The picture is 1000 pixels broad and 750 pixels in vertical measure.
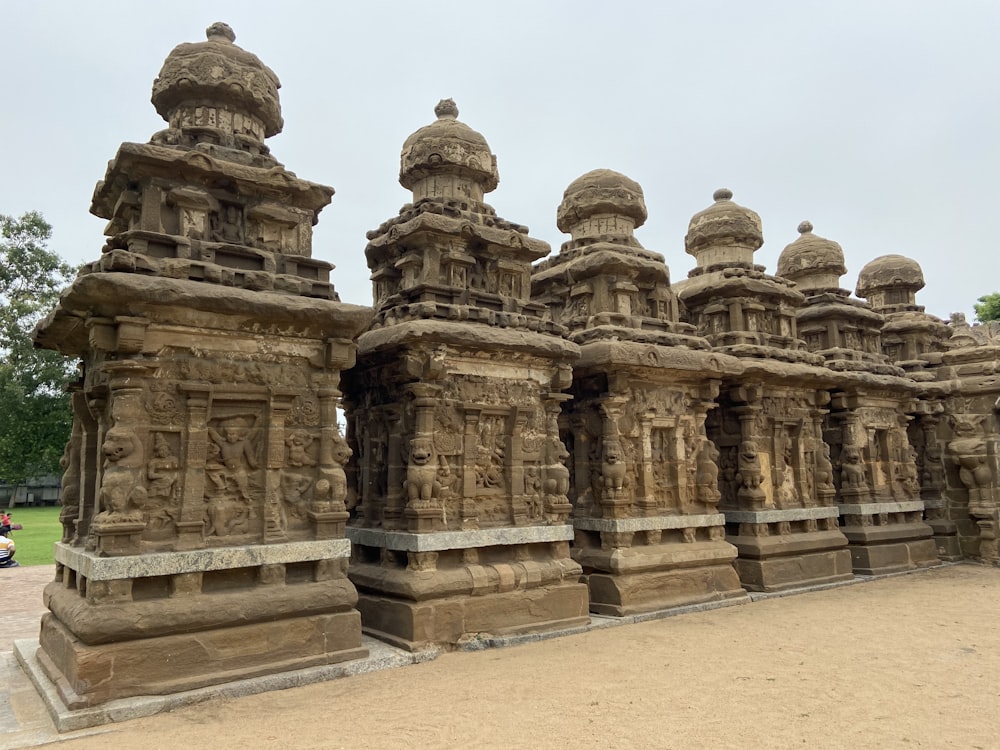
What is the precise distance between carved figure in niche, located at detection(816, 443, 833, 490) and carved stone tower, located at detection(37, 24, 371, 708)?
10106mm

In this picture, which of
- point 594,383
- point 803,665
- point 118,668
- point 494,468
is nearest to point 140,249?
point 118,668

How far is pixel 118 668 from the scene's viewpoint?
6.18 meters

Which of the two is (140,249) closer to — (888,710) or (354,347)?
(354,347)

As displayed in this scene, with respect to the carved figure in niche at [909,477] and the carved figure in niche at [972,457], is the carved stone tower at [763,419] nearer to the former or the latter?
the carved figure in niche at [909,477]

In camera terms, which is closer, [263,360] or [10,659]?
[263,360]

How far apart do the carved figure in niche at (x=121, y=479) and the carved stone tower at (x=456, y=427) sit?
3038 mm

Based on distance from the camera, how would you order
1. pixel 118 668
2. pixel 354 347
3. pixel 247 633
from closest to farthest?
pixel 118 668 → pixel 247 633 → pixel 354 347

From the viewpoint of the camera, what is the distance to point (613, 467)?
10.6 metres

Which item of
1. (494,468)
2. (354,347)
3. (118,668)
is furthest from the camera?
(494,468)

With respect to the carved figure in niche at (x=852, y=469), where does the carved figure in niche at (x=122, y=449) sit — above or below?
above

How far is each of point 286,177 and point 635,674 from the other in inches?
268

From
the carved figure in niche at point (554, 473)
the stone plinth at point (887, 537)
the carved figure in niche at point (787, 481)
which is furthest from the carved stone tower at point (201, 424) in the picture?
the stone plinth at point (887, 537)

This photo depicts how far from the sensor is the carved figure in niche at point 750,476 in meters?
12.7

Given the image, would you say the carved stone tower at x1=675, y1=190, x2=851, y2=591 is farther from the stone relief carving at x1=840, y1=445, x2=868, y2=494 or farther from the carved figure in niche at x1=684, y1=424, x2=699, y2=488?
the carved figure in niche at x1=684, y1=424, x2=699, y2=488
